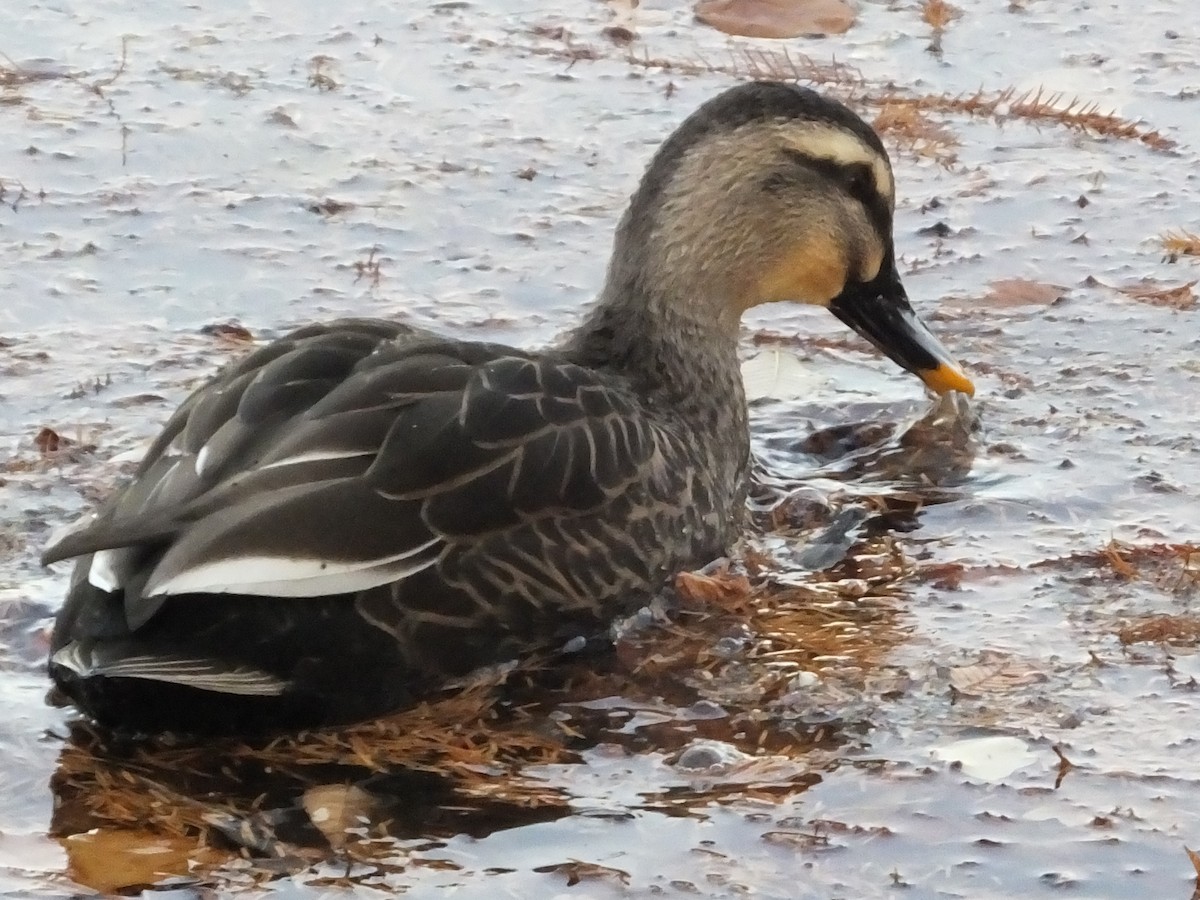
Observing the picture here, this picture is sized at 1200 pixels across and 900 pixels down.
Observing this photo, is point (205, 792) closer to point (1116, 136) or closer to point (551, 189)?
point (551, 189)

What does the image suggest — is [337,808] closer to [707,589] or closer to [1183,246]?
[707,589]

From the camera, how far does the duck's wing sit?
425 centimetres

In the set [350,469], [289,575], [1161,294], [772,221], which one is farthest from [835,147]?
[289,575]

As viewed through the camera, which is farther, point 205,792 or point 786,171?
point 786,171

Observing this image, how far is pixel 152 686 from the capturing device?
A: 436 cm

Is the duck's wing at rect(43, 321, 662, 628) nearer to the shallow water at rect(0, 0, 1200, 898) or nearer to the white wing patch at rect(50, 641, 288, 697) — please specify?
the white wing patch at rect(50, 641, 288, 697)

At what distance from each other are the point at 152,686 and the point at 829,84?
504 centimetres

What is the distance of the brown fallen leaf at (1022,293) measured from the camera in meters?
7.02

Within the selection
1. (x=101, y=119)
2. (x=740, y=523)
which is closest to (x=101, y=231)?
(x=101, y=119)

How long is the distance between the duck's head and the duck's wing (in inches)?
31.0

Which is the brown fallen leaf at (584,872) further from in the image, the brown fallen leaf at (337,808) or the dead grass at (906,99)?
the dead grass at (906,99)

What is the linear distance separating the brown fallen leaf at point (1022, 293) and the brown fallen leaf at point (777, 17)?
7.77 feet

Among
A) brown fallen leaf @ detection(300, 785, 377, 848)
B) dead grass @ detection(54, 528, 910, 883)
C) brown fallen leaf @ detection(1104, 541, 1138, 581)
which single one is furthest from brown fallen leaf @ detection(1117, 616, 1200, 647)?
brown fallen leaf @ detection(300, 785, 377, 848)

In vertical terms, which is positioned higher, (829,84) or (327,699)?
(829,84)
